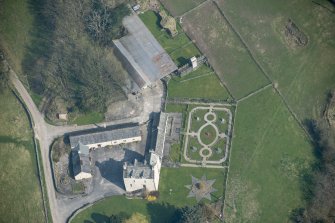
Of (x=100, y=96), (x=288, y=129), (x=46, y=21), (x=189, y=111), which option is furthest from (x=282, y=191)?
(x=46, y=21)

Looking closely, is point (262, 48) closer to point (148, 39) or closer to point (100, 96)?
point (148, 39)

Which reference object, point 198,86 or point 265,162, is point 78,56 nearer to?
point 198,86

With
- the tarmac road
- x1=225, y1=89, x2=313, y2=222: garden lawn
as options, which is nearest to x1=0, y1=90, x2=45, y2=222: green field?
the tarmac road

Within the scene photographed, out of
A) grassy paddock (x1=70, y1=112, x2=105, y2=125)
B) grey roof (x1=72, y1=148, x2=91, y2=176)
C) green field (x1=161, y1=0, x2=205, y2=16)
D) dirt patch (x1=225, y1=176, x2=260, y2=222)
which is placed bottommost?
dirt patch (x1=225, y1=176, x2=260, y2=222)

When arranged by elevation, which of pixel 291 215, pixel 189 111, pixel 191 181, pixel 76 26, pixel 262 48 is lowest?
pixel 291 215

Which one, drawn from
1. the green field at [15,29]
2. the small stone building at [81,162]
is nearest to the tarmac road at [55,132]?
the small stone building at [81,162]

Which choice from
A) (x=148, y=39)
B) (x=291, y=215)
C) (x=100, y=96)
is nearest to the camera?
(x=291, y=215)

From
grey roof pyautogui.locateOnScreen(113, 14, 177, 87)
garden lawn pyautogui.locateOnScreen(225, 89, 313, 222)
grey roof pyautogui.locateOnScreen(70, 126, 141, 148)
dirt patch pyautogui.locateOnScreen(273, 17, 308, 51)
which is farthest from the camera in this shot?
dirt patch pyautogui.locateOnScreen(273, 17, 308, 51)

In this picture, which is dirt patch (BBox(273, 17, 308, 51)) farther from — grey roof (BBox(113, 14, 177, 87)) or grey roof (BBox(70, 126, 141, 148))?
grey roof (BBox(70, 126, 141, 148))
